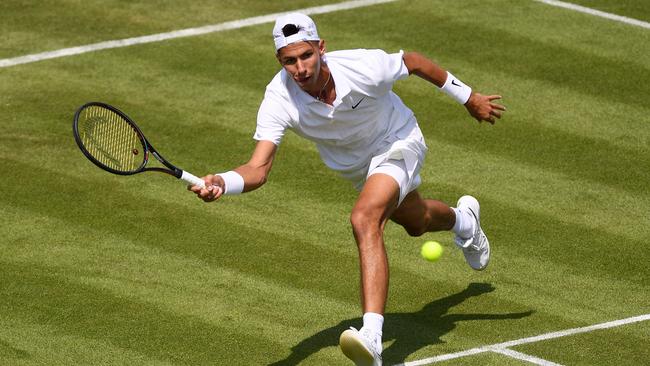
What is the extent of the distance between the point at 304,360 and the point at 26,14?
892 cm

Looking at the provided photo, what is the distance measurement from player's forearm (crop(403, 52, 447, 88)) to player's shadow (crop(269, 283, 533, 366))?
1757 millimetres

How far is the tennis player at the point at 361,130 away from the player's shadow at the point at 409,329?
65cm

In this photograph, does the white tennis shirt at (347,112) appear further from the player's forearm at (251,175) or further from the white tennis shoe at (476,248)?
the white tennis shoe at (476,248)

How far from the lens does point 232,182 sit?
9039 mm

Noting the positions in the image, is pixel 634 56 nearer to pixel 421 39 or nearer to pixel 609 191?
pixel 421 39

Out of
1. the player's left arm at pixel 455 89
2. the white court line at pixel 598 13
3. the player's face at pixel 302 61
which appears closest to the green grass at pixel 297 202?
the white court line at pixel 598 13

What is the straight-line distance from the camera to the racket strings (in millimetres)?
9305

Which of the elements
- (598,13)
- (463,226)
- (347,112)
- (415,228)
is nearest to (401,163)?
(347,112)

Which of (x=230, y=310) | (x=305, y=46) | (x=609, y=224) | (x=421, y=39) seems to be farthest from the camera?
(x=421, y=39)

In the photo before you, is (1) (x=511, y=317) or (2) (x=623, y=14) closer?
(1) (x=511, y=317)

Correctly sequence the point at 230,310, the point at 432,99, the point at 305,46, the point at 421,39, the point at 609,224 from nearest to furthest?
the point at 305,46 < the point at 230,310 < the point at 609,224 < the point at 432,99 < the point at 421,39

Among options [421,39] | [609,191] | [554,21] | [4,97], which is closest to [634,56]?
[554,21]

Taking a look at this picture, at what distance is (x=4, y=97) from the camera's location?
48.2 feet

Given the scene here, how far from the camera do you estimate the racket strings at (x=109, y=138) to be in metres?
9.30
